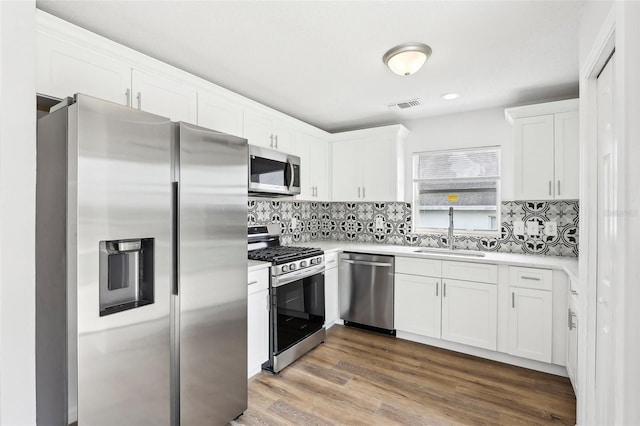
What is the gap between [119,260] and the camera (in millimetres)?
1458

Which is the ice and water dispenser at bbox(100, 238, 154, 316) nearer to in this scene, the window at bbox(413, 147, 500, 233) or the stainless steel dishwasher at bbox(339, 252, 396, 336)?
the stainless steel dishwasher at bbox(339, 252, 396, 336)

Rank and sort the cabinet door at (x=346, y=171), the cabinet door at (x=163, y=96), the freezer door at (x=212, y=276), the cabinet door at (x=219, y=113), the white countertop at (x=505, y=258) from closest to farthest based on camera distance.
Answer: the freezer door at (x=212, y=276) < the cabinet door at (x=163, y=96) < the cabinet door at (x=219, y=113) < the white countertop at (x=505, y=258) < the cabinet door at (x=346, y=171)

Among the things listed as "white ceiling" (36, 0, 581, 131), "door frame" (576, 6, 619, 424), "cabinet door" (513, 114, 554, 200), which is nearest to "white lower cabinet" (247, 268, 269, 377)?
"white ceiling" (36, 0, 581, 131)

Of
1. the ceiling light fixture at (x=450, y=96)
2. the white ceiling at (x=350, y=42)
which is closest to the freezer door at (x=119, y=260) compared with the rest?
the white ceiling at (x=350, y=42)

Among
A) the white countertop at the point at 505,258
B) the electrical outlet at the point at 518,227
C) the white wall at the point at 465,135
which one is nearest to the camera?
the white countertop at the point at 505,258

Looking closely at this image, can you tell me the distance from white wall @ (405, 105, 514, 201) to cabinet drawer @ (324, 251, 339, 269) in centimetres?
114

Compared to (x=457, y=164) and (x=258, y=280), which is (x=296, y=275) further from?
(x=457, y=164)

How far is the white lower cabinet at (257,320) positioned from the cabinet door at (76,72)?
1.51m

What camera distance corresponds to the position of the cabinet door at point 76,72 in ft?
5.25

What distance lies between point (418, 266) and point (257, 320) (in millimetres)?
1703

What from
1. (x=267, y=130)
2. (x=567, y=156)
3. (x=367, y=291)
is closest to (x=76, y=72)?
(x=267, y=130)

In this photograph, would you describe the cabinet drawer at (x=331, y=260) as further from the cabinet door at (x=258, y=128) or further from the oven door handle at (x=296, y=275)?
the cabinet door at (x=258, y=128)

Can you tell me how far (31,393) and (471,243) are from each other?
148 inches

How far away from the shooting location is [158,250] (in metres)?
1.54
